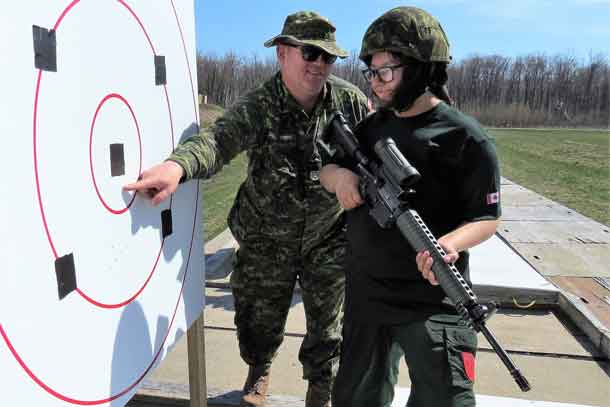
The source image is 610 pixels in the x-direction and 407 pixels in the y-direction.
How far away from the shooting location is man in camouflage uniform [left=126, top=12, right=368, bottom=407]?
2092mm

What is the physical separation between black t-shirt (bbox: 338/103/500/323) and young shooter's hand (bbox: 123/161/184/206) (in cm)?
66

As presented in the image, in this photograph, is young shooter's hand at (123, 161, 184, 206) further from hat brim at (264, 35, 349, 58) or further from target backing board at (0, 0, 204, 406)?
hat brim at (264, 35, 349, 58)

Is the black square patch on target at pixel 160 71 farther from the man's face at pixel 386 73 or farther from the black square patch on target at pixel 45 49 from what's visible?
the man's face at pixel 386 73

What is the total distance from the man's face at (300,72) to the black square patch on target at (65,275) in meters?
1.25

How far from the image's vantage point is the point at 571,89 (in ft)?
140

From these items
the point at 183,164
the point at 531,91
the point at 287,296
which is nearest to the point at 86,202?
the point at 183,164

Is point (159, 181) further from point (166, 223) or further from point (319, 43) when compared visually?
point (319, 43)

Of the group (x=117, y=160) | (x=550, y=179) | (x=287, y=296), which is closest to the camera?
(x=117, y=160)

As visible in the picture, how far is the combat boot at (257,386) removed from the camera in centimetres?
252

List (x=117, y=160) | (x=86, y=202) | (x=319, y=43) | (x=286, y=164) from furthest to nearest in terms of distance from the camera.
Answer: (x=286, y=164) → (x=319, y=43) → (x=117, y=160) → (x=86, y=202)

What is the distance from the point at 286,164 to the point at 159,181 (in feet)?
2.67

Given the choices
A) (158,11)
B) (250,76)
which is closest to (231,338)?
(158,11)

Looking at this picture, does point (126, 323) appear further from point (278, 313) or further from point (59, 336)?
point (278, 313)

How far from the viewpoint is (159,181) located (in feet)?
4.97
